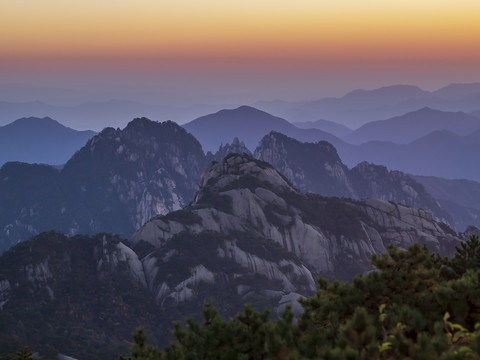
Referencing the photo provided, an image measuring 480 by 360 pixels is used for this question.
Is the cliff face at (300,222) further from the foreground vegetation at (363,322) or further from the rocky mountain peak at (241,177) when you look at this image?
the foreground vegetation at (363,322)

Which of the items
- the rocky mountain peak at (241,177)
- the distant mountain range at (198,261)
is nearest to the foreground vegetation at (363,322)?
the distant mountain range at (198,261)

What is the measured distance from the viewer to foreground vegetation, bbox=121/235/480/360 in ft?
52.3

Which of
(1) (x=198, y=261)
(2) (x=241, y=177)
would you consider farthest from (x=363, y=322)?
(2) (x=241, y=177)

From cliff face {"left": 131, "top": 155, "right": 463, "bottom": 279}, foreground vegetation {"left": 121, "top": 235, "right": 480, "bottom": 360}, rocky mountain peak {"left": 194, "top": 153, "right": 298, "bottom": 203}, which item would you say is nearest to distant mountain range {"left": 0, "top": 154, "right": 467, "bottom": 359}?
cliff face {"left": 131, "top": 155, "right": 463, "bottom": 279}

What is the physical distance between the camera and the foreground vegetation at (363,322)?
52.3ft

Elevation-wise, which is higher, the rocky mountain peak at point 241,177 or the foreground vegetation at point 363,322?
the rocky mountain peak at point 241,177

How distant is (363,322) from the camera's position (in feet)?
50.4

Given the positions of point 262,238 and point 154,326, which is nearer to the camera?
point 154,326

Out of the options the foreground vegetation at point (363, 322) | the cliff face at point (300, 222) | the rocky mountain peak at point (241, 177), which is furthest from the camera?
the rocky mountain peak at point (241, 177)

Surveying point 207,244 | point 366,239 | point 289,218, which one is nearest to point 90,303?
Result: point 207,244

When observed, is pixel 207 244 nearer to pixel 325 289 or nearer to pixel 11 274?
pixel 11 274

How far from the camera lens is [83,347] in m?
68.2

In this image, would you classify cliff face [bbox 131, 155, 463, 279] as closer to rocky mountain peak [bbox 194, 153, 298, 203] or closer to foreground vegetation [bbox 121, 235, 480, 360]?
rocky mountain peak [bbox 194, 153, 298, 203]

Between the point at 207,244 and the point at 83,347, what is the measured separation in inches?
1370
